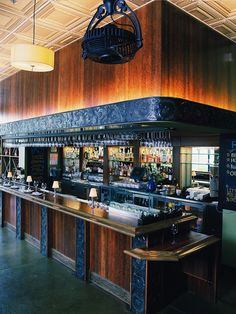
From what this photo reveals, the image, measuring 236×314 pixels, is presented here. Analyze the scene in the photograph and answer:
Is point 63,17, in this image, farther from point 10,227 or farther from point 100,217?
point 10,227

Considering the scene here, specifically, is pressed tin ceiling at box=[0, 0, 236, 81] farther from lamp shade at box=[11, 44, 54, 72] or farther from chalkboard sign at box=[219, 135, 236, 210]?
chalkboard sign at box=[219, 135, 236, 210]

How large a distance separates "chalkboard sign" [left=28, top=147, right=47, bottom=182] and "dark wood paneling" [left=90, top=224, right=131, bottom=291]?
5.36 metres

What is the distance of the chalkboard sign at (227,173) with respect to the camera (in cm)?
479

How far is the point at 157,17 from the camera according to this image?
3186 mm

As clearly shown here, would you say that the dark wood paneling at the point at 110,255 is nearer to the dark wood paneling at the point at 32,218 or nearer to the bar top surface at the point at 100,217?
the bar top surface at the point at 100,217

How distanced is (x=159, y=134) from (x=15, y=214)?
4176mm

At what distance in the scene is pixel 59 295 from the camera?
388cm

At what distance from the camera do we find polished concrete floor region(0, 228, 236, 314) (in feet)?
11.6

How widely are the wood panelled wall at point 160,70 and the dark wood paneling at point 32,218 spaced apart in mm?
2216

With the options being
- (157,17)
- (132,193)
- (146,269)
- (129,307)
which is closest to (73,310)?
(129,307)

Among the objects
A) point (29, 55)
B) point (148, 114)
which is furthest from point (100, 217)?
point (29, 55)

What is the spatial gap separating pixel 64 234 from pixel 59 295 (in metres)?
1.31

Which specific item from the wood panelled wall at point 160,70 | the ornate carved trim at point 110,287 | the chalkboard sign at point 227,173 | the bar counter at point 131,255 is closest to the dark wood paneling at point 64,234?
the bar counter at point 131,255

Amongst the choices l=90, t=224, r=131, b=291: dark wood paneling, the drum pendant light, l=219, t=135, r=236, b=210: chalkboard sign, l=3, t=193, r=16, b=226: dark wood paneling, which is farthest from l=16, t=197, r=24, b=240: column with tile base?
l=219, t=135, r=236, b=210: chalkboard sign
